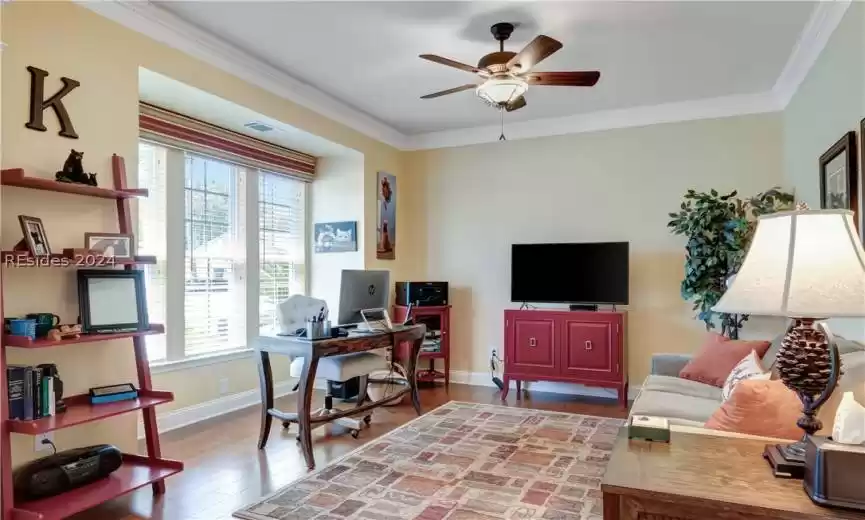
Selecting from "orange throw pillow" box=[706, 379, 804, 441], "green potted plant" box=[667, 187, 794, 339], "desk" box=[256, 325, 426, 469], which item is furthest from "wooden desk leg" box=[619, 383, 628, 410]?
"orange throw pillow" box=[706, 379, 804, 441]

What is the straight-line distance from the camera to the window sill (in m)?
3.92

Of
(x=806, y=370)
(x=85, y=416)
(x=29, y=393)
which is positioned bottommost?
(x=85, y=416)

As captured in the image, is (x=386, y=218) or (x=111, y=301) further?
(x=386, y=218)

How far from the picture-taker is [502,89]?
10.5 feet

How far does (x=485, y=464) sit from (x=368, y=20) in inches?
109

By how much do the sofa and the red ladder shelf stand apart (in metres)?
2.51

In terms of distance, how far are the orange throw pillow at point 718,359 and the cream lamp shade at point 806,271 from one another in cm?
221

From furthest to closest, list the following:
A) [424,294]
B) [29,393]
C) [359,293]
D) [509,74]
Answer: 1. [424,294]
2. [359,293]
3. [509,74]
4. [29,393]

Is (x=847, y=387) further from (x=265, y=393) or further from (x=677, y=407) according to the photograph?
(x=265, y=393)

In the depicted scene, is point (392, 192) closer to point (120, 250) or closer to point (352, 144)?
point (352, 144)

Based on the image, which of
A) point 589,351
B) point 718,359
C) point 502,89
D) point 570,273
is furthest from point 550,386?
point 502,89

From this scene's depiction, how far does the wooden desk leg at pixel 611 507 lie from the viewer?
1466 mm

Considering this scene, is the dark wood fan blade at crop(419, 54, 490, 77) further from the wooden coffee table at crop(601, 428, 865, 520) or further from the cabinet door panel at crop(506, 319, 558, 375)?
the cabinet door panel at crop(506, 319, 558, 375)

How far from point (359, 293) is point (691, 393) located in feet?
7.54
